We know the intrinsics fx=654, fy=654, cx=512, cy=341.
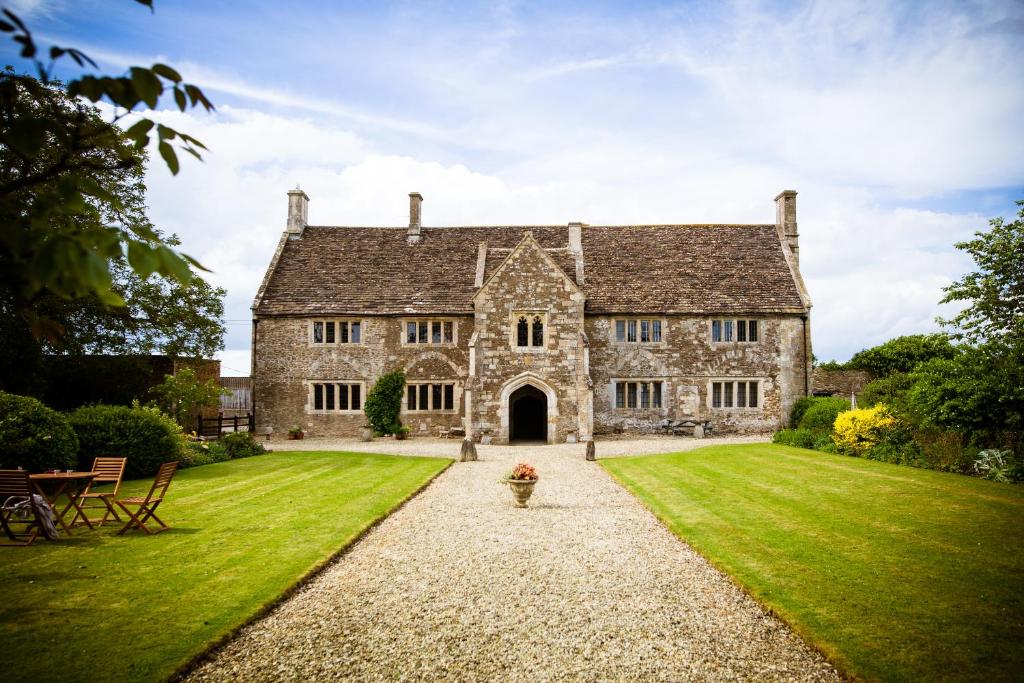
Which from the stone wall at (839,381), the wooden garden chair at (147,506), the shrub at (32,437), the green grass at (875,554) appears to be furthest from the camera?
the stone wall at (839,381)

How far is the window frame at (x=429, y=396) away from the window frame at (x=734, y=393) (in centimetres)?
1181

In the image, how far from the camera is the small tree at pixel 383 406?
1181 inches

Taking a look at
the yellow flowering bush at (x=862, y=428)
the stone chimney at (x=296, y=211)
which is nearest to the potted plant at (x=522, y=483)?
the yellow flowering bush at (x=862, y=428)

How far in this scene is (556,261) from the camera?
3023 centimetres

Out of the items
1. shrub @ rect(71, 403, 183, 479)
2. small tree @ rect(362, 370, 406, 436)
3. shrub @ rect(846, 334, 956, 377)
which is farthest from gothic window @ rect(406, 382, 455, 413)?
shrub @ rect(846, 334, 956, 377)

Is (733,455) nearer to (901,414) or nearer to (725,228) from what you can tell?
(901,414)

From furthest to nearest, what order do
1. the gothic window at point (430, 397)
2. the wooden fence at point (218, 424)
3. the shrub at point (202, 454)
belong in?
the gothic window at point (430, 397) → the wooden fence at point (218, 424) → the shrub at point (202, 454)

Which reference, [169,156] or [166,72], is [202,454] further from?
[166,72]

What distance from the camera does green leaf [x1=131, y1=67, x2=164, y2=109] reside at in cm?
262

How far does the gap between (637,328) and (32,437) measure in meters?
23.2

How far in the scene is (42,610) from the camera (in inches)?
282

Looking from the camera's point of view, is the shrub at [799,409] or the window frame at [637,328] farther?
the window frame at [637,328]

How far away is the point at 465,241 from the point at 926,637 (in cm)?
2978

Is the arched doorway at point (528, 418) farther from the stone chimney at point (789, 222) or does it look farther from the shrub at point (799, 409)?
the stone chimney at point (789, 222)
